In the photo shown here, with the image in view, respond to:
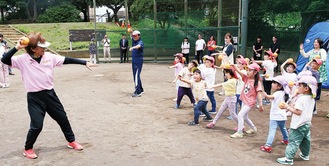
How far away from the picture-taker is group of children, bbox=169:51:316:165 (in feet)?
15.5

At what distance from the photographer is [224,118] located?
7.41 meters

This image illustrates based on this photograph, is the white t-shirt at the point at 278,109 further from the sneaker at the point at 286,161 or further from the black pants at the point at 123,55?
the black pants at the point at 123,55

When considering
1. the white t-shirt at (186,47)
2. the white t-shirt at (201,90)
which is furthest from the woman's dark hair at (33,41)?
the white t-shirt at (186,47)

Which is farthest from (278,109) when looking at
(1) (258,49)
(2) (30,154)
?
(1) (258,49)

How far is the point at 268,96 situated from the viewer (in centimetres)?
525

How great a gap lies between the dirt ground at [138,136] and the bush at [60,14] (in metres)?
24.7

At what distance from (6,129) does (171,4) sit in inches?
592

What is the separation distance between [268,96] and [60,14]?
31367 mm

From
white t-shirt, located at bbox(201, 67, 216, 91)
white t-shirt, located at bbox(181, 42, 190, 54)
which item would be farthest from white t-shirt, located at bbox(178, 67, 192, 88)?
white t-shirt, located at bbox(181, 42, 190, 54)

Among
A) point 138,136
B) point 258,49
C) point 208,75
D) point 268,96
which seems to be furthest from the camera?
point 258,49

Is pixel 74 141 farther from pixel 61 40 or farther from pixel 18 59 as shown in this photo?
pixel 61 40

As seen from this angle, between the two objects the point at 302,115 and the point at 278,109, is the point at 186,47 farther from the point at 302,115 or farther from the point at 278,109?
the point at 302,115

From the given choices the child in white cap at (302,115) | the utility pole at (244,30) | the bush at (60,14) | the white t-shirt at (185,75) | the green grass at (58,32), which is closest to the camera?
the child in white cap at (302,115)

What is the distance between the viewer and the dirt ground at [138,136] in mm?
5023
